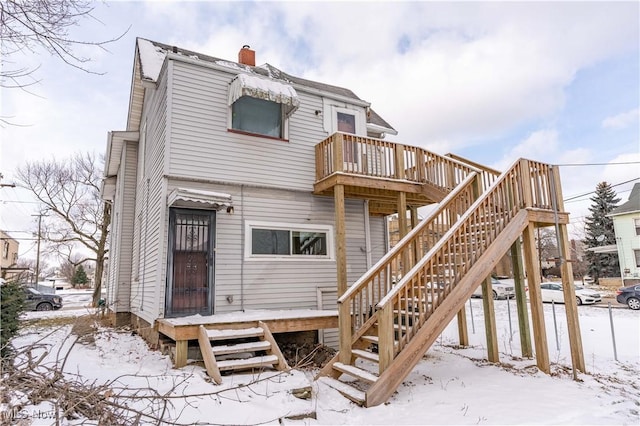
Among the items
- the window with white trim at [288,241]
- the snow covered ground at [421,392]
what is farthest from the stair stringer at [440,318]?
the window with white trim at [288,241]

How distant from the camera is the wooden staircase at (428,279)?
5.00 meters

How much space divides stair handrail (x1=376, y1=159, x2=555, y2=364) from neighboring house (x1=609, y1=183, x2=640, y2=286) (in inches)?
918

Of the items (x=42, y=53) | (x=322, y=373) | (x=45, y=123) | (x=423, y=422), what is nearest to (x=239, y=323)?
(x=322, y=373)

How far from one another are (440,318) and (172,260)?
5.35 meters

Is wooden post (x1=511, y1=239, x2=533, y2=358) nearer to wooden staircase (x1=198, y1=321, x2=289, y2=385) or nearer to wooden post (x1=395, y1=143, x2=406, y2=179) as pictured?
wooden post (x1=395, y1=143, x2=406, y2=179)

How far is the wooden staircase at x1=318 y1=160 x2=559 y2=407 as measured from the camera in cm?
500

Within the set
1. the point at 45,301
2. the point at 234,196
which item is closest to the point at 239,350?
the point at 234,196

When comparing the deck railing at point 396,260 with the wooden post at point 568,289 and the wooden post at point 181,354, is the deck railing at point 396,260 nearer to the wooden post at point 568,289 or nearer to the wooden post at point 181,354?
the wooden post at point 568,289

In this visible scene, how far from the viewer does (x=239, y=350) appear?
6078mm

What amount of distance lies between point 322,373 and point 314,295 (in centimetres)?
314

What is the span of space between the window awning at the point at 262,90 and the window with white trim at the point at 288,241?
2823 millimetres

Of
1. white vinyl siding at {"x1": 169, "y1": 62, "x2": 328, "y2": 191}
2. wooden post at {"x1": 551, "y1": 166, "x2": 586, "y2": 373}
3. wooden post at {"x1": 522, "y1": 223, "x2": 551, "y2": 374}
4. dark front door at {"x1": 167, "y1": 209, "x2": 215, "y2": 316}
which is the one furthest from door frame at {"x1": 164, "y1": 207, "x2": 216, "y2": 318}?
wooden post at {"x1": 551, "y1": 166, "x2": 586, "y2": 373}

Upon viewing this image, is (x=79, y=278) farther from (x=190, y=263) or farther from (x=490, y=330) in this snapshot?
(x=490, y=330)

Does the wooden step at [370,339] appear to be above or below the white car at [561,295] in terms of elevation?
above
